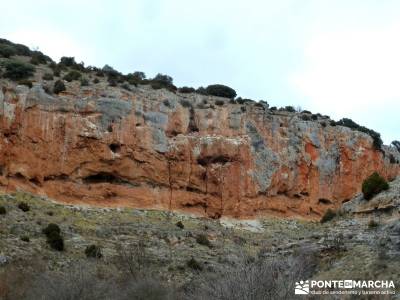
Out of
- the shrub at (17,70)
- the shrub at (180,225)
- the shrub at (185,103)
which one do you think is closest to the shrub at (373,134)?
the shrub at (185,103)

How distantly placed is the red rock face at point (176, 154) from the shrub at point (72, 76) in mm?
2249

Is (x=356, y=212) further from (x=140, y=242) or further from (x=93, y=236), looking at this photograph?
(x=93, y=236)

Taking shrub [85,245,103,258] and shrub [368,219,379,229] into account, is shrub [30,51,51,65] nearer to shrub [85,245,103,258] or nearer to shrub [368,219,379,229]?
shrub [85,245,103,258]

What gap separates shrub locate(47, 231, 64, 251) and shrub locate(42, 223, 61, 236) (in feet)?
1.19

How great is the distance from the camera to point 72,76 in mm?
51125

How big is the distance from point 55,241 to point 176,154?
1850cm

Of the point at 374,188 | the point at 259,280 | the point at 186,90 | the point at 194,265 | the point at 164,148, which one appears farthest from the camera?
the point at 186,90

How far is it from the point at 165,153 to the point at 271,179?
942 centimetres

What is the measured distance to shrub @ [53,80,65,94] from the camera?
47125 mm

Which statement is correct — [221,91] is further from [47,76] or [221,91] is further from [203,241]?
[203,241]

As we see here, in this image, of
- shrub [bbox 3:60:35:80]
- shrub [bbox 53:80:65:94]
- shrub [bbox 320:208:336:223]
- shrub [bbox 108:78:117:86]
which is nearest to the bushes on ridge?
shrub [bbox 320:208:336:223]

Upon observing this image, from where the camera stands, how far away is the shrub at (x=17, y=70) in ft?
153

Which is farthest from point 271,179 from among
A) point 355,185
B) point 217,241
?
point 217,241

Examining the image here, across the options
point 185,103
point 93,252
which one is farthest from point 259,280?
point 185,103
